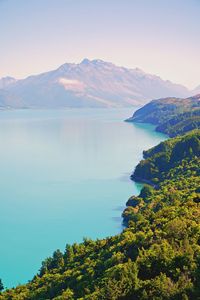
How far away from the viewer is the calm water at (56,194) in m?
27.9

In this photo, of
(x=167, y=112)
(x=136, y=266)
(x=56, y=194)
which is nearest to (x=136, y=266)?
(x=136, y=266)

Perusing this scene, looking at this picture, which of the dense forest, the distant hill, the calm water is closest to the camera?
the dense forest

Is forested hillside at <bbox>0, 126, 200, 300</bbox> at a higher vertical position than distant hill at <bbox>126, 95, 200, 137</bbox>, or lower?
lower

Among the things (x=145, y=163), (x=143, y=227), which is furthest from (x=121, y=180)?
(x=143, y=227)

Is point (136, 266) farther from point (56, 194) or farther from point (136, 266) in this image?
point (56, 194)

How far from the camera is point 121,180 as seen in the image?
4534 cm

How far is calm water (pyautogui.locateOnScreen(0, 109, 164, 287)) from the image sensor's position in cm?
2792

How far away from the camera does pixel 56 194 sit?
3978 cm

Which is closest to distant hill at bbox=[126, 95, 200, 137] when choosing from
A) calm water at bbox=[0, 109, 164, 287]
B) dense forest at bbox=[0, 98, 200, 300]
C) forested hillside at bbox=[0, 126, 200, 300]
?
calm water at bbox=[0, 109, 164, 287]


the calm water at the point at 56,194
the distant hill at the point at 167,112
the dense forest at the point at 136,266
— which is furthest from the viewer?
the distant hill at the point at 167,112

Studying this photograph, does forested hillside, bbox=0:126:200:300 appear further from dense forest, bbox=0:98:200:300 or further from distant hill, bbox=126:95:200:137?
distant hill, bbox=126:95:200:137

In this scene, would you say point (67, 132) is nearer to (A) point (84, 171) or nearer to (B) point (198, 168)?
(A) point (84, 171)

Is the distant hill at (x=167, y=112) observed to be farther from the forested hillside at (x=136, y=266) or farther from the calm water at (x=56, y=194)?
the forested hillside at (x=136, y=266)

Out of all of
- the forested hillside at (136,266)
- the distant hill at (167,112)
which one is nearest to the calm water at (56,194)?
the forested hillside at (136,266)
